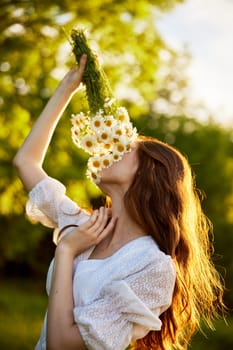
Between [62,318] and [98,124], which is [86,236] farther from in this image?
[98,124]

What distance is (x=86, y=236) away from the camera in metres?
3.35

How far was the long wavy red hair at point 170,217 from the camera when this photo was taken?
333 cm

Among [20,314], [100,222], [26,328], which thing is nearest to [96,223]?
[100,222]

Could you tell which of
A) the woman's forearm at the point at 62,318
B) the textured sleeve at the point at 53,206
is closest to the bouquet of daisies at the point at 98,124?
the textured sleeve at the point at 53,206

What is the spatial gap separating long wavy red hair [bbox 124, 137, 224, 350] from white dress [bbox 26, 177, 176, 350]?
101 millimetres

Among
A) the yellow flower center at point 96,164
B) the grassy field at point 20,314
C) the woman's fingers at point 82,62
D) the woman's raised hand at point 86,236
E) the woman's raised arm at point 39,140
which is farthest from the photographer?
the grassy field at point 20,314

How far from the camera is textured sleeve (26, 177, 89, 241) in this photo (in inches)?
143

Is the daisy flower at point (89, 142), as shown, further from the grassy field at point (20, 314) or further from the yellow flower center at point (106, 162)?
the grassy field at point (20, 314)

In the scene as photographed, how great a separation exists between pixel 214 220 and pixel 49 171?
13.9 metres

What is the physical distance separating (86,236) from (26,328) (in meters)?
10.1

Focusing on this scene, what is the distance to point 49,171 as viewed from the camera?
32.3ft

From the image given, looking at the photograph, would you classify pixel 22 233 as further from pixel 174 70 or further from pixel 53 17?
pixel 53 17

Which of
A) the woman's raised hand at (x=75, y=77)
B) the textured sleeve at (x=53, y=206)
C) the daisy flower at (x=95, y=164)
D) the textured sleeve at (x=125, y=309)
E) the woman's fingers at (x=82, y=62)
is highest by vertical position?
the woman's fingers at (x=82, y=62)

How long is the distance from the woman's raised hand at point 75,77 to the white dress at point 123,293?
852mm
